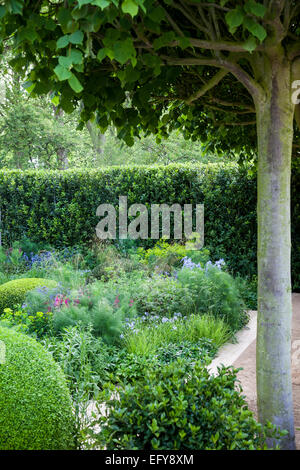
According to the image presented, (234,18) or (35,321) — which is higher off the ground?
(234,18)

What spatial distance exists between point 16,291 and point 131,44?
4.45m

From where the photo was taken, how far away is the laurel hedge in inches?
324

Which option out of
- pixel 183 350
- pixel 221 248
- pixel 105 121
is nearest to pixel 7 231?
pixel 221 248

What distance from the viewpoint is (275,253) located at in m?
2.54

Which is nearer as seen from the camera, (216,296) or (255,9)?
(255,9)

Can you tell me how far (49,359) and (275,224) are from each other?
164 cm

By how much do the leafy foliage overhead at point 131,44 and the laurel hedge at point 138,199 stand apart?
15.1 feet

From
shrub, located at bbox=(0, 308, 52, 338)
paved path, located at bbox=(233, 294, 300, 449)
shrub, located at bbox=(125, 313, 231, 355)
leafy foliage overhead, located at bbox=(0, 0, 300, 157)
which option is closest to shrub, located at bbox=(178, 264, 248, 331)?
shrub, located at bbox=(125, 313, 231, 355)

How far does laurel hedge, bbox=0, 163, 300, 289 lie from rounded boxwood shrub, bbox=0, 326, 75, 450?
19.8 feet

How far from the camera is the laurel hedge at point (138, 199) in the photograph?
8.23m

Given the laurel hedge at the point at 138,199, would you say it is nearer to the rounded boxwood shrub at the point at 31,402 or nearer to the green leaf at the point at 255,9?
the green leaf at the point at 255,9

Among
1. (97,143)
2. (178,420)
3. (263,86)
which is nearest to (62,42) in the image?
(263,86)

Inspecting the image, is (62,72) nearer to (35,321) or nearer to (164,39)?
(164,39)
